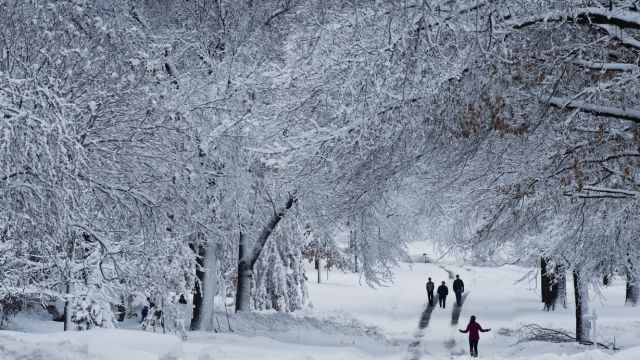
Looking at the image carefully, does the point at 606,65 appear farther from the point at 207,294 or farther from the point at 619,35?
the point at 207,294

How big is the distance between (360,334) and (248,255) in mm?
4775

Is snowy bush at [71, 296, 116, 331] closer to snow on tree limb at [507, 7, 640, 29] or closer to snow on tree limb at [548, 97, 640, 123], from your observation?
snow on tree limb at [548, 97, 640, 123]

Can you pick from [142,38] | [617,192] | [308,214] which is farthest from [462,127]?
[308,214]

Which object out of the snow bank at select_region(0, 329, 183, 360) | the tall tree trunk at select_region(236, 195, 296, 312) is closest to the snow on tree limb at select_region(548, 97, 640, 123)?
the snow bank at select_region(0, 329, 183, 360)

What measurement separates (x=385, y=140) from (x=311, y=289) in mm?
35672

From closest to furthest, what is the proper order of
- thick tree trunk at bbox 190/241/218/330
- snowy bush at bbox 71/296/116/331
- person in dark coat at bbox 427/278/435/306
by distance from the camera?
snowy bush at bbox 71/296/116/331 → thick tree trunk at bbox 190/241/218/330 → person in dark coat at bbox 427/278/435/306

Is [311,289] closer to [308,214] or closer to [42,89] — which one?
[308,214]

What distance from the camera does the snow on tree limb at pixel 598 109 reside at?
10.1 meters

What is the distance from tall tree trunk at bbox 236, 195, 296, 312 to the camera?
68.6 ft

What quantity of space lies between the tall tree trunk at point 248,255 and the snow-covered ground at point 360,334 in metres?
0.62

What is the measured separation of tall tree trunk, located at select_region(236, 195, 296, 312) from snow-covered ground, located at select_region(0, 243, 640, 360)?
0.62m

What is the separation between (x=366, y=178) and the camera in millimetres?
11523

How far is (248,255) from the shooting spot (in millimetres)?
22719

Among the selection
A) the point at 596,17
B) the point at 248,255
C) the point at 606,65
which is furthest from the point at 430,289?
the point at 596,17
